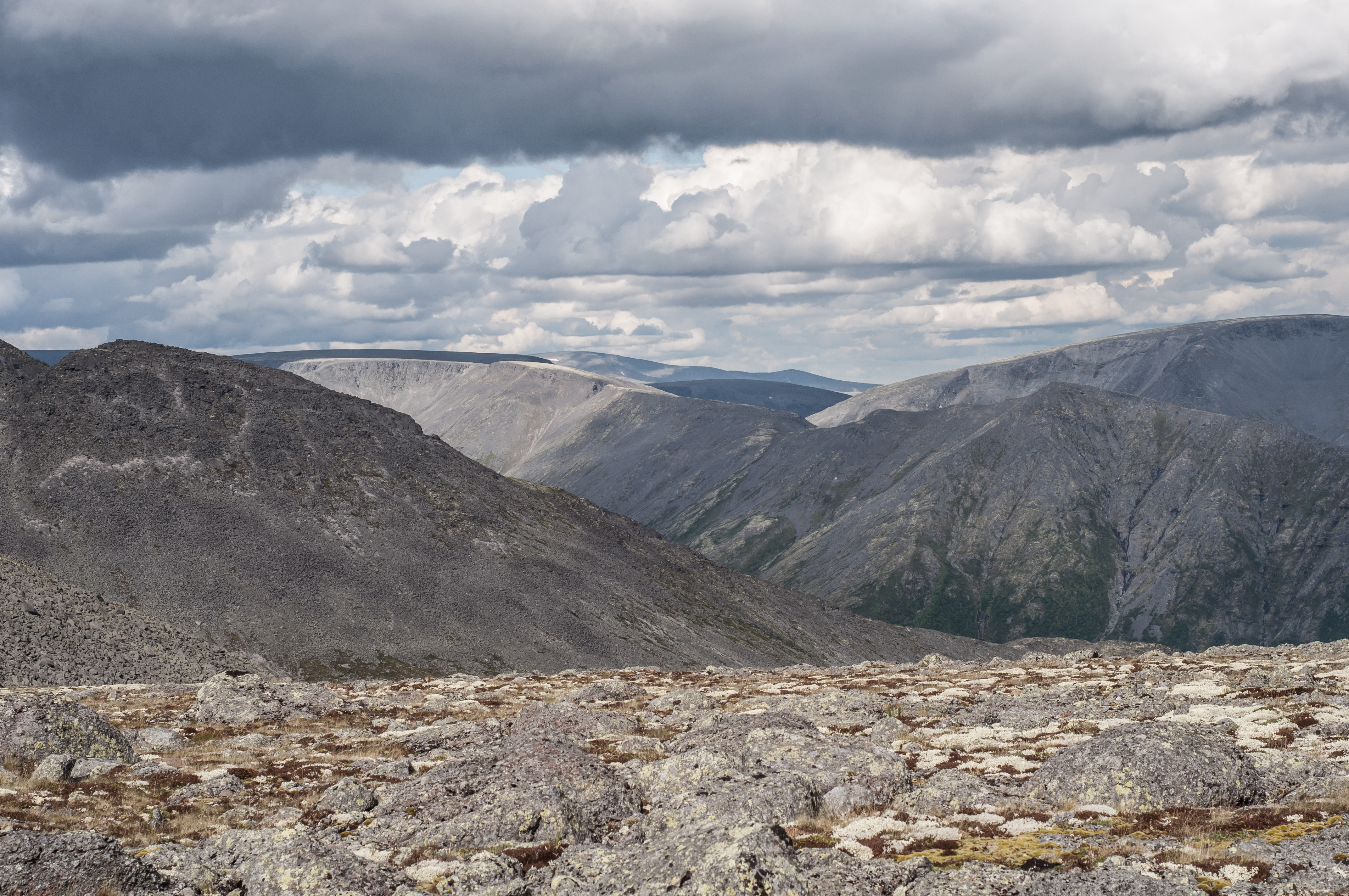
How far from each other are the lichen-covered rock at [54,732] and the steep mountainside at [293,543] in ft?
310

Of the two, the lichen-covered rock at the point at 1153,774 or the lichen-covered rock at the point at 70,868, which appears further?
the lichen-covered rock at the point at 1153,774

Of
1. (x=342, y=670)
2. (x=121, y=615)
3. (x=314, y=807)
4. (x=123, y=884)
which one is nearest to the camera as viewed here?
(x=123, y=884)

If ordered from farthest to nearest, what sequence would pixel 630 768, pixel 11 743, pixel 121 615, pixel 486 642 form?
pixel 486 642 < pixel 121 615 < pixel 11 743 < pixel 630 768

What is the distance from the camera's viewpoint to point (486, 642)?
146625mm

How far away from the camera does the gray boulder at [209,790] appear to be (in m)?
32.4

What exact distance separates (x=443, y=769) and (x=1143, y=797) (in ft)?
72.0

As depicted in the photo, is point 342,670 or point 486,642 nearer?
point 342,670

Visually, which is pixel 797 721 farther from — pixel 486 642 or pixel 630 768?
pixel 486 642

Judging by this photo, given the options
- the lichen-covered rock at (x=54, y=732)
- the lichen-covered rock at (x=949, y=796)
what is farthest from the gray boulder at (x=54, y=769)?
the lichen-covered rock at (x=949, y=796)

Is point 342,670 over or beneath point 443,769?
beneath

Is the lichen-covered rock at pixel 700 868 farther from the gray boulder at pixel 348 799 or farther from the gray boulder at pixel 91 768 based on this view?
the gray boulder at pixel 91 768

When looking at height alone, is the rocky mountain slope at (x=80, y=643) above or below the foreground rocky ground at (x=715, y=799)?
below

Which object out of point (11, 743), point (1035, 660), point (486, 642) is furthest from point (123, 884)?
point (486, 642)

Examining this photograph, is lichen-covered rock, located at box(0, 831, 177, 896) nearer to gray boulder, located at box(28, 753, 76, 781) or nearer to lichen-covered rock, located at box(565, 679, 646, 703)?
gray boulder, located at box(28, 753, 76, 781)
